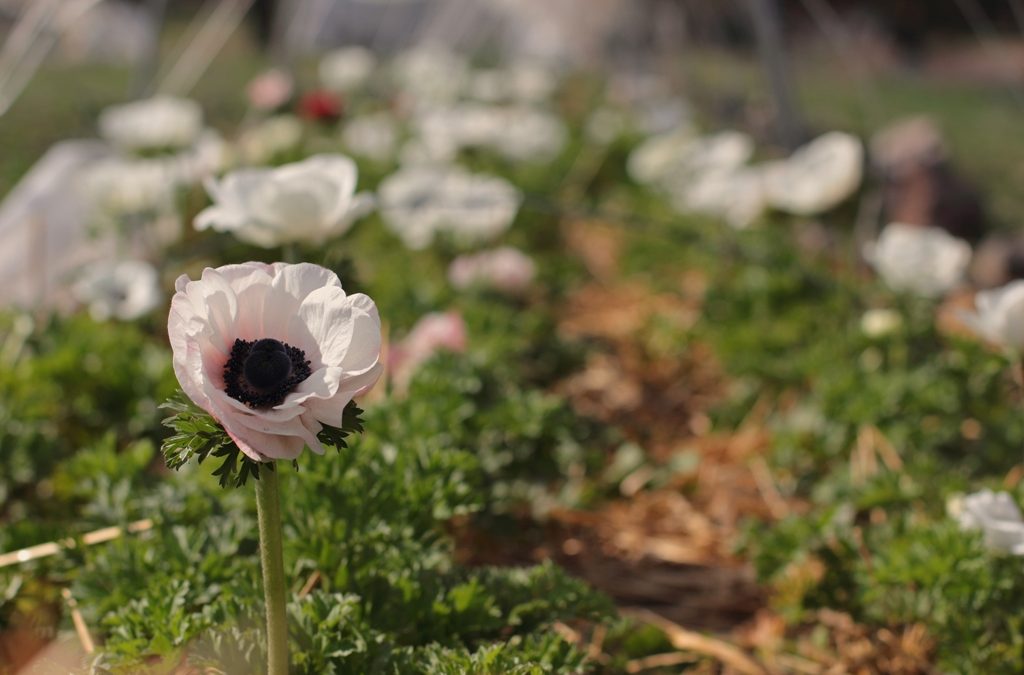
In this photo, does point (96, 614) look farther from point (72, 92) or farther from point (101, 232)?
point (72, 92)

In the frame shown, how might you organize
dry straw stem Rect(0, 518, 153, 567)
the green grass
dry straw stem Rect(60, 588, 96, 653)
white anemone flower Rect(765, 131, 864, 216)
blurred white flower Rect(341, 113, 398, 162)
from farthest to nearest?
1. the green grass
2. blurred white flower Rect(341, 113, 398, 162)
3. white anemone flower Rect(765, 131, 864, 216)
4. dry straw stem Rect(0, 518, 153, 567)
5. dry straw stem Rect(60, 588, 96, 653)

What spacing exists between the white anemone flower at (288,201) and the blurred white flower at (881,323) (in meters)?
1.05

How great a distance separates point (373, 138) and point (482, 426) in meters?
2.54

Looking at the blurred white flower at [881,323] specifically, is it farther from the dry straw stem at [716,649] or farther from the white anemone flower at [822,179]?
the dry straw stem at [716,649]

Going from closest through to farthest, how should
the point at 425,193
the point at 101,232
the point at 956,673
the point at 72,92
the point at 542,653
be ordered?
1. the point at 542,653
2. the point at 956,673
3. the point at 425,193
4. the point at 101,232
5. the point at 72,92

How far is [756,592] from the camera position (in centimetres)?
147

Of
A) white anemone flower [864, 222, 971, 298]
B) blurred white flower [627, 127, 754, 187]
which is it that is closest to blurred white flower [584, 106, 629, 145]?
blurred white flower [627, 127, 754, 187]

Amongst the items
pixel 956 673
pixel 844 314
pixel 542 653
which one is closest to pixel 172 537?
pixel 542 653

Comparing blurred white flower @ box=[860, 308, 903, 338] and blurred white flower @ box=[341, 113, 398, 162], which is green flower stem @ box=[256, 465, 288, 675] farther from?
blurred white flower @ box=[341, 113, 398, 162]

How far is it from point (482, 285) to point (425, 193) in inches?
9.2

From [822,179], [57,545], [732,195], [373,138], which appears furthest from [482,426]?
[373,138]

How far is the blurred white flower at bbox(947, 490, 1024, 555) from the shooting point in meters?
1.03

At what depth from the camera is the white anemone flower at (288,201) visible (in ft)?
3.71

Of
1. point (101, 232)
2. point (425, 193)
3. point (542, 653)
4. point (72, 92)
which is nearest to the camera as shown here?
point (542, 653)
